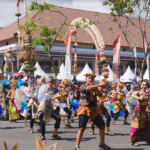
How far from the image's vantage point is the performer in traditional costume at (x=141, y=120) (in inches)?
268

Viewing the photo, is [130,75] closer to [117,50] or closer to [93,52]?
[117,50]

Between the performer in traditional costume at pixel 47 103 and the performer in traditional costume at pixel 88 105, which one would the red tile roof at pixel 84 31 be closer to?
the performer in traditional costume at pixel 47 103

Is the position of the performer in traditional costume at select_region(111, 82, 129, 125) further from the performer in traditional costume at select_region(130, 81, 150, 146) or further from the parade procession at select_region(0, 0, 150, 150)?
the performer in traditional costume at select_region(130, 81, 150, 146)

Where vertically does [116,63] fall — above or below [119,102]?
above

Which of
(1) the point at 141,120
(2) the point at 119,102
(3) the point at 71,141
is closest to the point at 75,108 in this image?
(2) the point at 119,102

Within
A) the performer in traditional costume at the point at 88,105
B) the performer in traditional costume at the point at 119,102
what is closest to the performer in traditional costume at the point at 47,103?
the performer in traditional costume at the point at 88,105

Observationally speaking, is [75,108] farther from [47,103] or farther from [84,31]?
[84,31]

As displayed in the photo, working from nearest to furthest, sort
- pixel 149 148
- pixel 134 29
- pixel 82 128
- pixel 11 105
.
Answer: pixel 82 128, pixel 149 148, pixel 11 105, pixel 134 29

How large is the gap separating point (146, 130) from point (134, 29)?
3834 centimetres

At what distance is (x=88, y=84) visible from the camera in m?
6.07

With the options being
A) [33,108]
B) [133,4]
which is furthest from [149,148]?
[133,4]

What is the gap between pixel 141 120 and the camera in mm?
6840

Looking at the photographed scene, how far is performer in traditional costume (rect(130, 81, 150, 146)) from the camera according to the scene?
6801mm

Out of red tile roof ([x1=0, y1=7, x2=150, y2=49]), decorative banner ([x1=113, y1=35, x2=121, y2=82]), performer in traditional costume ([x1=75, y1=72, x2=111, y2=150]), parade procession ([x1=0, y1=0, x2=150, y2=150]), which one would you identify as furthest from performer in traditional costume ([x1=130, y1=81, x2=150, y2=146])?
red tile roof ([x1=0, y1=7, x2=150, y2=49])
